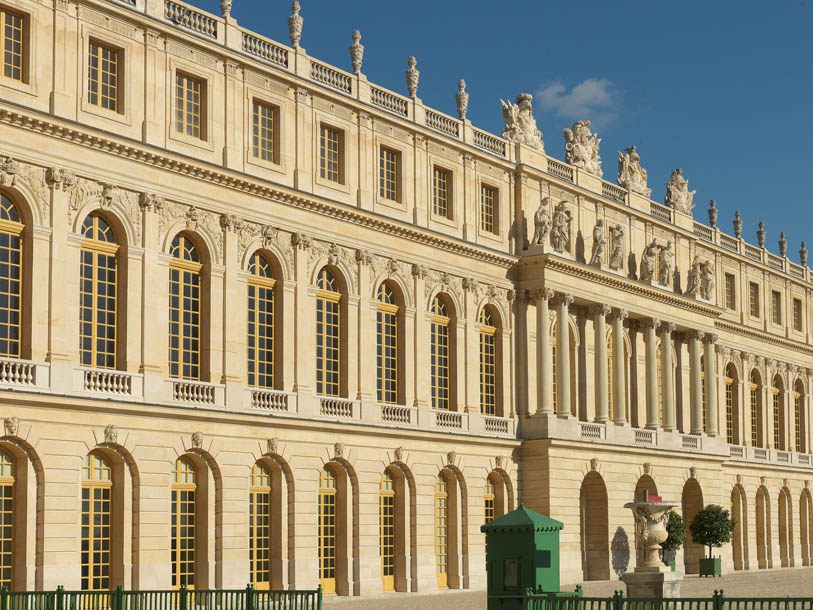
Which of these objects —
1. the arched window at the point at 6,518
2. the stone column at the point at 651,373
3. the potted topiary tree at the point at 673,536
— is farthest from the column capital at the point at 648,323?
the arched window at the point at 6,518

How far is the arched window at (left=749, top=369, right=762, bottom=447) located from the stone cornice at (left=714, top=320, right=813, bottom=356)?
191 cm

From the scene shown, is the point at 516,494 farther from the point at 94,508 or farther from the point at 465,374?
the point at 94,508

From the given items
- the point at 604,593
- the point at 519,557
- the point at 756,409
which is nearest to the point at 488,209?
the point at 604,593

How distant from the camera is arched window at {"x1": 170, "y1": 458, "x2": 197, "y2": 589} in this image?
3472 cm

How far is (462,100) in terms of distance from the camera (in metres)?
47.6

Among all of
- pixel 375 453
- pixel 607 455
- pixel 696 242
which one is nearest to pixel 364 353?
pixel 375 453

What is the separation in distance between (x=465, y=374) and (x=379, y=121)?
9.49 metres

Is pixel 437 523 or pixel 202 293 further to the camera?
pixel 437 523

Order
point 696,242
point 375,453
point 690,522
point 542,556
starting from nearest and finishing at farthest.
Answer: point 542,556 < point 375,453 < point 690,522 < point 696,242

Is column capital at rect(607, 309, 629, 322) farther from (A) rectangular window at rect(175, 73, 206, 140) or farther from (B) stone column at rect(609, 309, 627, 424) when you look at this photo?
(A) rectangular window at rect(175, 73, 206, 140)

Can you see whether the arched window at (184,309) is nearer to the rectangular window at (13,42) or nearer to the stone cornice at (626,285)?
the rectangular window at (13,42)

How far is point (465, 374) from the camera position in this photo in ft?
152

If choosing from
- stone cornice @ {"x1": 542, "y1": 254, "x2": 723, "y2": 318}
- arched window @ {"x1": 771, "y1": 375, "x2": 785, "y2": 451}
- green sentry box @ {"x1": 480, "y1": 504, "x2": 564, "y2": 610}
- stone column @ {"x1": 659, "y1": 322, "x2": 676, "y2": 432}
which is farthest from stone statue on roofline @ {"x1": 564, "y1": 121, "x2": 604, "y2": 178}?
green sentry box @ {"x1": 480, "y1": 504, "x2": 564, "y2": 610}

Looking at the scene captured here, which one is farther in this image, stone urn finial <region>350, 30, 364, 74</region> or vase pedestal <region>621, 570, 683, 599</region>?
stone urn finial <region>350, 30, 364, 74</region>
